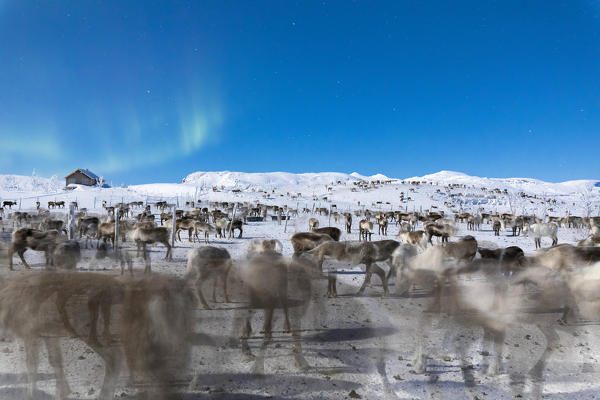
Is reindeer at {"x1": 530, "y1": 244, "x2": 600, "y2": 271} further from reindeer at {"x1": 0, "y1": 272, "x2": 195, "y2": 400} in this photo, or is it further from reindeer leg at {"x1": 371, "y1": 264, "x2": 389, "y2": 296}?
reindeer at {"x1": 0, "y1": 272, "x2": 195, "y2": 400}

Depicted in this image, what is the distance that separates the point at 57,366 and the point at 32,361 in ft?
0.62

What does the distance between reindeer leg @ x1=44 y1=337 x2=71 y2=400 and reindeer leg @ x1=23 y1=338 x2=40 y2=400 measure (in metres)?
0.08

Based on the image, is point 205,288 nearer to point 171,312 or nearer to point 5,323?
point 171,312

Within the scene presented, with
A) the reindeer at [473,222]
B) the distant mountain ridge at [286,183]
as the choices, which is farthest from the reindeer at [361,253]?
the distant mountain ridge at [286,183]

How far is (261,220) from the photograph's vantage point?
3503 cm

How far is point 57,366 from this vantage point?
2898 millimetres

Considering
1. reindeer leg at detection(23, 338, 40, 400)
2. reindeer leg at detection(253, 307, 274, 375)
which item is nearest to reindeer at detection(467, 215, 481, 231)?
reindeer leg at detection(253, 307, 274, 375)

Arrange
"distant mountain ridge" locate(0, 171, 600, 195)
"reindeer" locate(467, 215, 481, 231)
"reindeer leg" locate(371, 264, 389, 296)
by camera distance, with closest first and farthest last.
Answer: "reindeer leg" locate(371, 264, 389, 296) → "reindeer" locate(467, 215, 481, 231) → "distant mountain ridge" locate(0, 171, 600, 195)

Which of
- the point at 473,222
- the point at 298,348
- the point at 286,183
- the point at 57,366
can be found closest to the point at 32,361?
the point at 57,366

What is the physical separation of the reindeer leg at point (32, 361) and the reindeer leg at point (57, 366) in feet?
0.27

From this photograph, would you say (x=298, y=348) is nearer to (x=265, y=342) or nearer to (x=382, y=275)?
(x=265, y=342)

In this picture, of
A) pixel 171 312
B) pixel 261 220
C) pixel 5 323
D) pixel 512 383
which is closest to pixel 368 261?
pixel 512 383

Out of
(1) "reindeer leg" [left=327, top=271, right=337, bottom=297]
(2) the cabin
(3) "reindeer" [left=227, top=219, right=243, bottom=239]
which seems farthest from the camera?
(2) the cabin

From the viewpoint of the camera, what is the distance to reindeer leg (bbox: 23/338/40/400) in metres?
2.72
